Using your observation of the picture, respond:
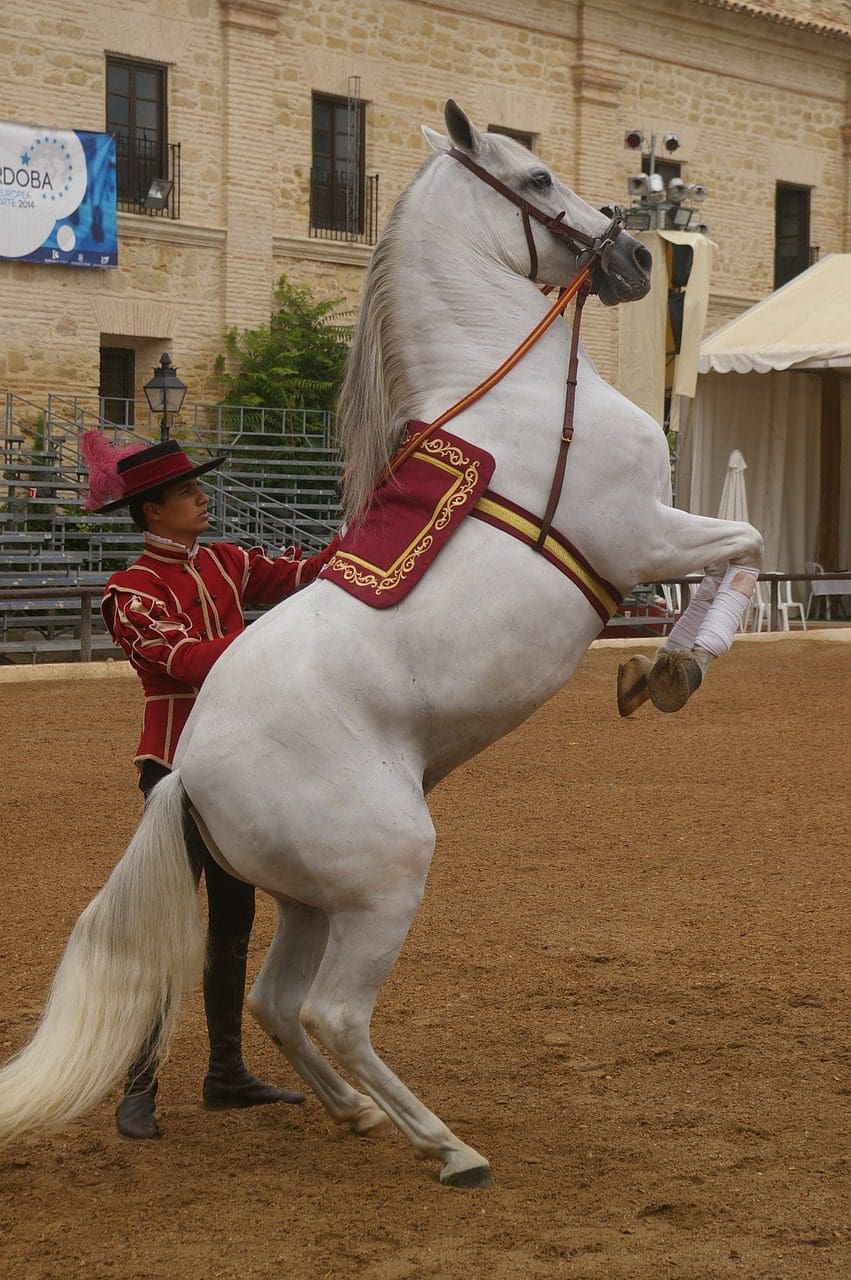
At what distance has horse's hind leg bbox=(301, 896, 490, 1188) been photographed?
358 centimetres

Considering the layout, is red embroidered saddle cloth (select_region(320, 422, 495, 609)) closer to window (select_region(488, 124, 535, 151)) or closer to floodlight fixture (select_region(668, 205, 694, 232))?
floodlight fixture (select_region(668, 205, 694, 232))

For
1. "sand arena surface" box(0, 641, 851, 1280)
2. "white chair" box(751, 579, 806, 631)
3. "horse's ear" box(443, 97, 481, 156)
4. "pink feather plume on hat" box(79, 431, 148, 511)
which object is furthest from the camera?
"white chair" box(751, 579, 806, 631)

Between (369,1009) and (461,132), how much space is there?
2096mm

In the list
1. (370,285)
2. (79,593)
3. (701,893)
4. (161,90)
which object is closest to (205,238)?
(161,90)

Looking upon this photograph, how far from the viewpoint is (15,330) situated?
20.2m

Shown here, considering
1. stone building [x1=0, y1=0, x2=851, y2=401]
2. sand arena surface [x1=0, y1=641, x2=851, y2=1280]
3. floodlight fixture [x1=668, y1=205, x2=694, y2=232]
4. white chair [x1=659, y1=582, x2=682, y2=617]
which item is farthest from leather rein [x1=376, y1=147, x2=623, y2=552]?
stone building [x1=0, y1=0, x2=851, y2=401]

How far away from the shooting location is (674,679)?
387 centimetres

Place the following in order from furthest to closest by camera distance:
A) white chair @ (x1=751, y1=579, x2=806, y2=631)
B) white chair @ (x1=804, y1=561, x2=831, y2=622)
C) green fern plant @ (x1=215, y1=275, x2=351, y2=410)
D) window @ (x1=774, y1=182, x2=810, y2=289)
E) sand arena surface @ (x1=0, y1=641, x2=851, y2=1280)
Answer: window @ (x1=774, y1=182, x2=810, y2=289) → green fern plant @ (x1=215, y1=275, x2=351, y2=410) → white chair @ (x1=804, y1=561, x2=831, y2=622) → white chair @ (x1=751, y1=579, x2=806, y2=631) → sand arena surface @ (x1=0, y1=641, x2=851, y2=1280)

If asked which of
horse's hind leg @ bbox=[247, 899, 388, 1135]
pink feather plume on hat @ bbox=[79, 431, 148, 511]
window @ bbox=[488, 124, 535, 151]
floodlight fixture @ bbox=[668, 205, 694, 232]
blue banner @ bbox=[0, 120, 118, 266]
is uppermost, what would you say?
window @ bbox=[488, 124, 535, 151]

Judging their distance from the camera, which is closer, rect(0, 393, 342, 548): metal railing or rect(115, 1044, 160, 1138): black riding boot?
rect(115, 1044, 160, 1138): black riding boot

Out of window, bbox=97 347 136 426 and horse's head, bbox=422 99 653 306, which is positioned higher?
window, bbox=97 347 136 426

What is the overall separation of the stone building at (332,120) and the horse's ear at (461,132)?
56.8 ft

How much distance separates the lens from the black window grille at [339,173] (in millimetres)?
23250

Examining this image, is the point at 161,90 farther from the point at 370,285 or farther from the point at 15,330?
the point at 370,285
